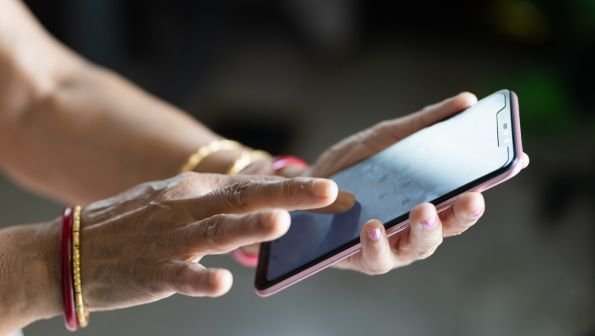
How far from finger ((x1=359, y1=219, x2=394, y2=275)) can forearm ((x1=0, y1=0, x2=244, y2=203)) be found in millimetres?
350

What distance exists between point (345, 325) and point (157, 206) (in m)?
0.88

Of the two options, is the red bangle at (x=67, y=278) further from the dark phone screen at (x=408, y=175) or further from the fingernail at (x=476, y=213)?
the fingernail at (x=476, y=213)

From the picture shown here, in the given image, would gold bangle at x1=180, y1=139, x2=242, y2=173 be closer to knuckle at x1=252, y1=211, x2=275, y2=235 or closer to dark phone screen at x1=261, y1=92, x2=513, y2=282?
dark phone screen at x1=261, y1=92, x2=513, y2=282

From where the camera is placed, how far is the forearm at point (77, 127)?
3.11 feet

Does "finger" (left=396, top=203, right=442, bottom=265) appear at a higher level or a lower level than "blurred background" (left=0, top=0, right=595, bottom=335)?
lower

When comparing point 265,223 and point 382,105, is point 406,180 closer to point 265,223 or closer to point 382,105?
point 265,223

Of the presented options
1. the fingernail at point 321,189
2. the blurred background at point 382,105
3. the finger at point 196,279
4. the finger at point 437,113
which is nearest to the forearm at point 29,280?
the finger at point 196,279

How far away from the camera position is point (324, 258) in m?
0.68

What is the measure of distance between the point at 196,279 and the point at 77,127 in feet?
1.48

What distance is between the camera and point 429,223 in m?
0.61

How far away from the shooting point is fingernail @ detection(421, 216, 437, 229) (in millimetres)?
605

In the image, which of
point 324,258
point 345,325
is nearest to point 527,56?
point 345,325

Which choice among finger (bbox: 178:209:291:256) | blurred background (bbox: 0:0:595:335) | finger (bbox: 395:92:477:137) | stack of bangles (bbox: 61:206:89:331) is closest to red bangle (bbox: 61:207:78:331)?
stack of bangles (bbox: 61:206:89:331)

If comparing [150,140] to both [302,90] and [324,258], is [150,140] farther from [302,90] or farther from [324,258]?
[302,90]
